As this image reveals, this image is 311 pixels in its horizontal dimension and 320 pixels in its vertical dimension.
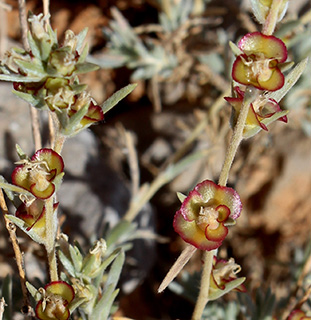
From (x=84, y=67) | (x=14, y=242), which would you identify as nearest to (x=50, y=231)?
(x=14, y=242)

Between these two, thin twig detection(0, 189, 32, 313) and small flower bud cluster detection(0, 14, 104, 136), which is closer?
small flower bud cluster detection(0, 14, 104, 136)

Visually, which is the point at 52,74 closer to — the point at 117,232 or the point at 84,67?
the point at 84,67

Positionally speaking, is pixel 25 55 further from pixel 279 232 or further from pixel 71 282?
pixel 279 232

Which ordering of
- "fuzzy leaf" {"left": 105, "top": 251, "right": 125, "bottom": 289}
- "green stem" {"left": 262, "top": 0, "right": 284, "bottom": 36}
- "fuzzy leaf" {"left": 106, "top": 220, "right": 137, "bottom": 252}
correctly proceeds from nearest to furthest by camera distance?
"green stem" {"left": 262, "top": 0, "right": 284, "bottom": 36}
"fuzzy leaf" {"left": 105, "top": 251, "right": 125, "bottom": 289}
"fuzzy leaf" {"left": 106, "top": 220, "right": 137, "bottom": 252}

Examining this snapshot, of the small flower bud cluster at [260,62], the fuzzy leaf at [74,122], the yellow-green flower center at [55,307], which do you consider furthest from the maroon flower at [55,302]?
the small flower bud cluster at [260,62]

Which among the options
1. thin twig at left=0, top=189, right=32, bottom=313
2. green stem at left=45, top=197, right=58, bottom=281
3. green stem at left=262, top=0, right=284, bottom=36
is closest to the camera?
green stem at left=262, top=0, right=284, bottom=36


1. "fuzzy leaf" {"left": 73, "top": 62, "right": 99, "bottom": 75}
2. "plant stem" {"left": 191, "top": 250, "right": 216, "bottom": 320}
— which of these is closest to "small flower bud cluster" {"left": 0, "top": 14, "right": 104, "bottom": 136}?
"fuzzy leaf" {"left": 73, "top": 62, "right": 99, "bottom": 75}

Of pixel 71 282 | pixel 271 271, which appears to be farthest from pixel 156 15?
pixel 71 282

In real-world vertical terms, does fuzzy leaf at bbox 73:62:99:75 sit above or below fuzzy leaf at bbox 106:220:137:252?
above

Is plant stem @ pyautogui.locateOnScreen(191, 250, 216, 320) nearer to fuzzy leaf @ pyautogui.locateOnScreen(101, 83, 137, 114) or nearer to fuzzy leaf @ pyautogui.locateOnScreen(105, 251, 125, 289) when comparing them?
fuzzy leaf @ pyautogui.locateOnScreen(105, 251, 125, 289)
